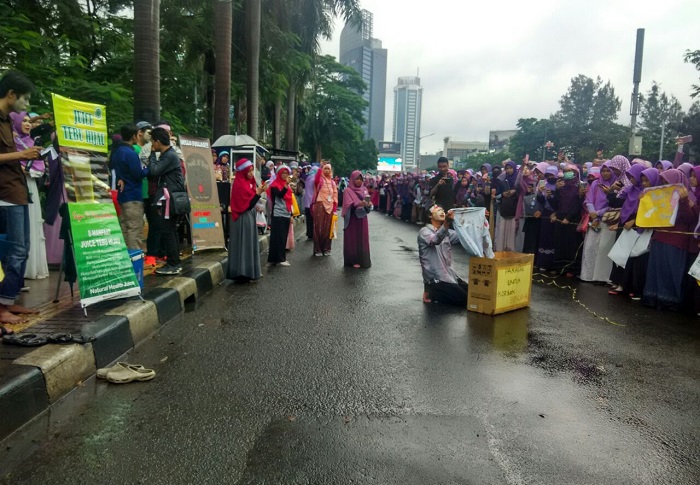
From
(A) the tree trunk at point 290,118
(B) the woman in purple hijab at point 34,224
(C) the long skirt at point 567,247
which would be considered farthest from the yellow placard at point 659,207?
(A) the tree trunk at point 290,118

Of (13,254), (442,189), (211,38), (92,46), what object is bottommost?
(13,254)

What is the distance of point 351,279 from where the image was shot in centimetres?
894

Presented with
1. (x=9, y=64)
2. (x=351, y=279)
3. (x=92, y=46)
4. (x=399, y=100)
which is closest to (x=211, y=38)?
(x=92, y=46)

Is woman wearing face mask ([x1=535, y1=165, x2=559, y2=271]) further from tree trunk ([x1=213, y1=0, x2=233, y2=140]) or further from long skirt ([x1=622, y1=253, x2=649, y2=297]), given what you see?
tree trunk ([x1=213, y1=0, x2=233, y2=140])

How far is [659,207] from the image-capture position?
24.0ft

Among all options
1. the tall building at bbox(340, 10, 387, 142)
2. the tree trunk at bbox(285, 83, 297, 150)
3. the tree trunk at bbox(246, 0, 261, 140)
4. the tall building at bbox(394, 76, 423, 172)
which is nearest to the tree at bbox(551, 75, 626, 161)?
the tall building at bbox(340, 10, 387, 142)

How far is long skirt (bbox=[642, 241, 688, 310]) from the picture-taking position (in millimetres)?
7074

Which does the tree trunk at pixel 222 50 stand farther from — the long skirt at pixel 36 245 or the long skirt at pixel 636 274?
the long skirt at pixel 636 274

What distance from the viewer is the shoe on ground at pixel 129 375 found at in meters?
4.15

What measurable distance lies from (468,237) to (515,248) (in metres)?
5.59

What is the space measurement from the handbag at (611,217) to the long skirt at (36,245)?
8.06 m

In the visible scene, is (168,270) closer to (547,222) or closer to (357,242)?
(357,242)

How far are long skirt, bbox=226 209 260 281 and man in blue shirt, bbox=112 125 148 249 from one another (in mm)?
1525

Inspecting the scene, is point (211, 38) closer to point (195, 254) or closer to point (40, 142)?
point (195, 254)
